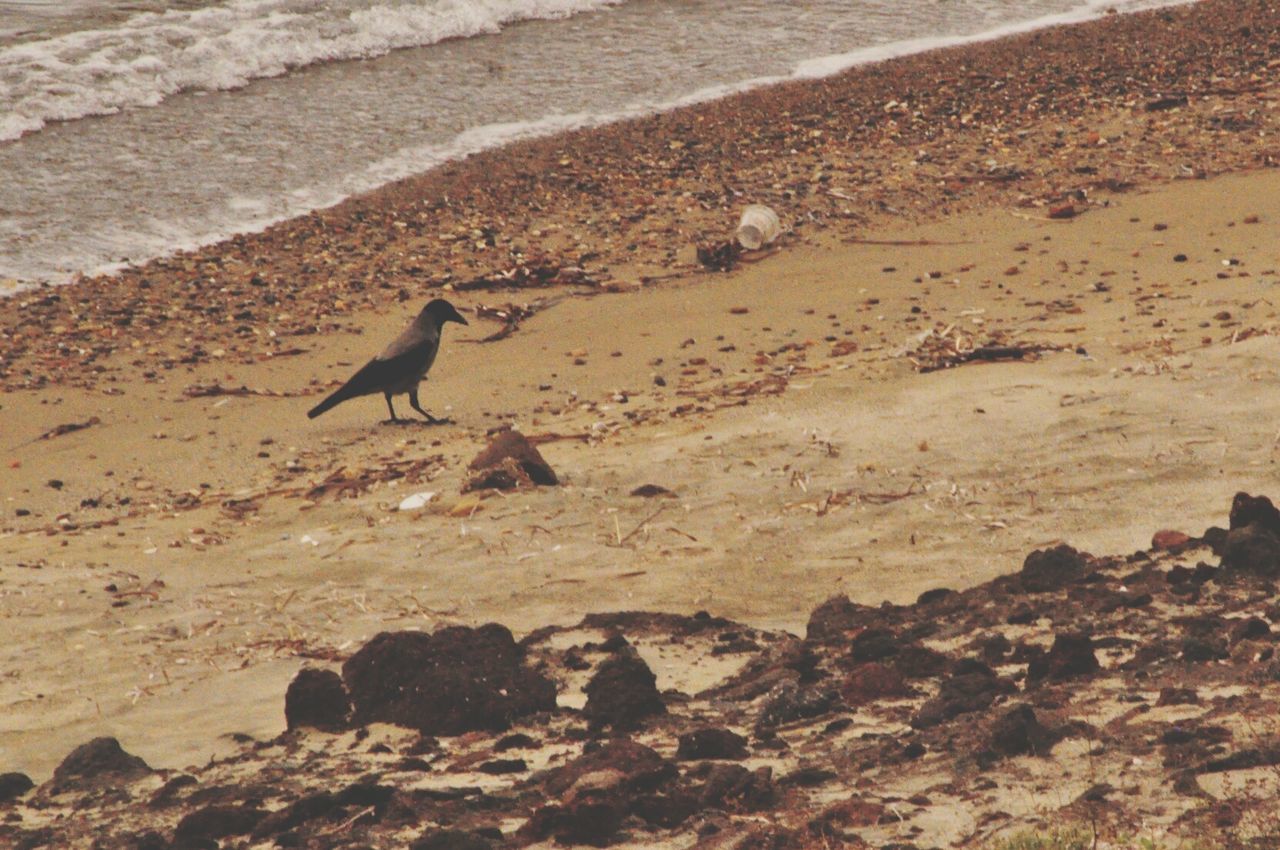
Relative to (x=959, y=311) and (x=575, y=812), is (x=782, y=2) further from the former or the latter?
Result: (x=575, y=812)

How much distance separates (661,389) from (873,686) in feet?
13.8

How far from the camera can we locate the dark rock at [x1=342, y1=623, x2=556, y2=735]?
4141mm

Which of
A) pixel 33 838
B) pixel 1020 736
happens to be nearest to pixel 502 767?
pixel 33 838

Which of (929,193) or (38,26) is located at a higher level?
(38,26)

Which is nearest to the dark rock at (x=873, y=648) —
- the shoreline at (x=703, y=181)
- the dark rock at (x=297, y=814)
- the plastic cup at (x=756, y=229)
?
the dark rock at (x=297, y=814)

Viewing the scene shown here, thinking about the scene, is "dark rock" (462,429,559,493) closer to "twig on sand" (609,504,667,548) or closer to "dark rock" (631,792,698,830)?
"twig on sand" (609,504,667,548)

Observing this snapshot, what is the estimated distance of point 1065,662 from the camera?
3.96 meters

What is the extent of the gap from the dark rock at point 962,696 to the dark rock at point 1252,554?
0.99 metres

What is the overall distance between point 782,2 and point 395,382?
1283 centimetres

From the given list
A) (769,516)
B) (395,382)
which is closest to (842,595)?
(769,516)

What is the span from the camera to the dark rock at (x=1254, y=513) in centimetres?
482

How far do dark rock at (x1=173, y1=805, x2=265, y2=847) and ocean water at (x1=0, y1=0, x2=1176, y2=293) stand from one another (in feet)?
26.1

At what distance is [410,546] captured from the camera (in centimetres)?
602

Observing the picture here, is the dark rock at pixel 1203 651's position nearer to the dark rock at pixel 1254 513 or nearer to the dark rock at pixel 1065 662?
the dark rock at pixel 1065 662
